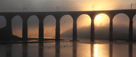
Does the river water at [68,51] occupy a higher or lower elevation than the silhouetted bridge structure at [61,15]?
lower

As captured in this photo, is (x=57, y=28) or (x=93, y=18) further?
(x=57, y=28)

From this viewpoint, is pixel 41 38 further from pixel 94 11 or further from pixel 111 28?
pixel 111 28

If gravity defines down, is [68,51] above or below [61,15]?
below

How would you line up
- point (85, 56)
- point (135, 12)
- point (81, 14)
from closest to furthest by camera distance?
1. point (85, 56)
2. point (135, 12)
3. point (81, 14)

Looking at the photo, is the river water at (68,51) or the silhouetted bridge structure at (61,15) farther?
the silhouetted bridge structure at (61,15)

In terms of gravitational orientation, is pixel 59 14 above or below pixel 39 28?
above

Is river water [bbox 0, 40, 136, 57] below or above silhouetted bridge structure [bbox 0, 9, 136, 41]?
below

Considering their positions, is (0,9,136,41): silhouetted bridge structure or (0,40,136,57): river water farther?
(0,9,136,41): silhouetted bridge structure

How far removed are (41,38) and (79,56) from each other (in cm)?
2619

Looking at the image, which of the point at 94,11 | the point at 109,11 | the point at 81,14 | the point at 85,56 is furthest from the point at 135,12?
the point at 85,56

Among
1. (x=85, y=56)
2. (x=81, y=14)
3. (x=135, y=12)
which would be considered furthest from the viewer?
(x=81, y=14)

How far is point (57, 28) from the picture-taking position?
36.1m

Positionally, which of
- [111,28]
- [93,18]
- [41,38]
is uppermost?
[93,18]

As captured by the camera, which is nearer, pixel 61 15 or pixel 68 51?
pixel 68 51
